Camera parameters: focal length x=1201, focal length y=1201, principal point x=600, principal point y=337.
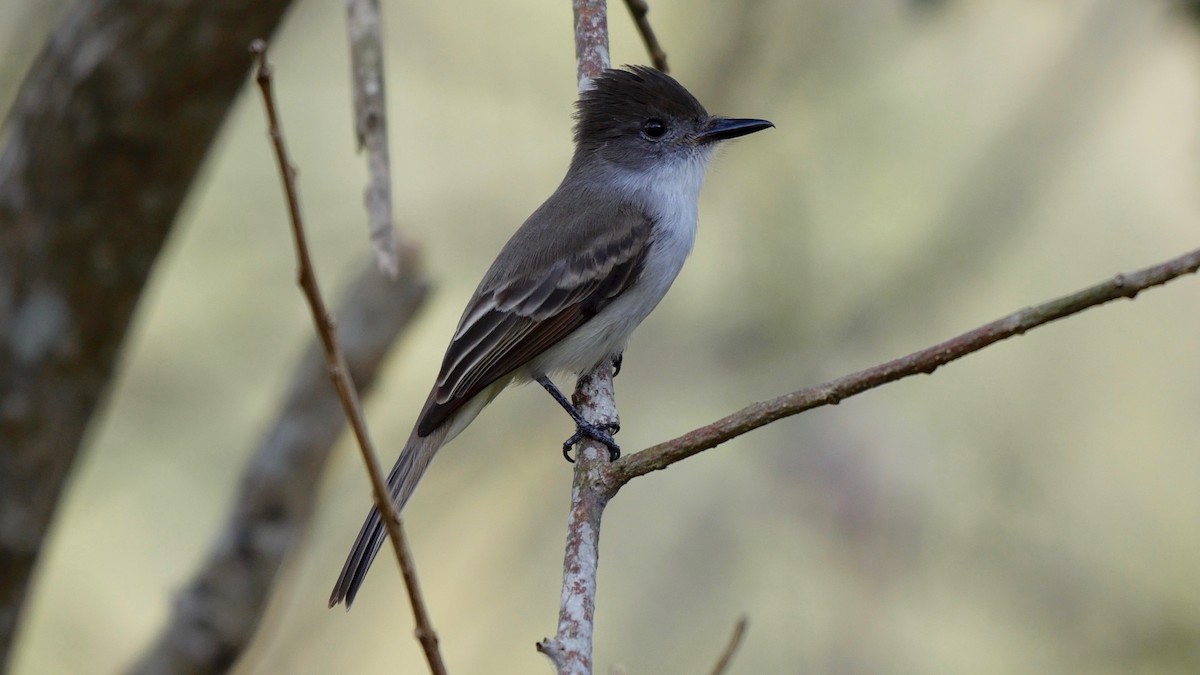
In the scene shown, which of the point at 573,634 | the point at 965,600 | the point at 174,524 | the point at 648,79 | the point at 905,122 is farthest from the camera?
the point at 174,524

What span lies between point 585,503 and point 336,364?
118 cm

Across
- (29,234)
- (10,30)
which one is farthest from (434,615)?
(10,30)

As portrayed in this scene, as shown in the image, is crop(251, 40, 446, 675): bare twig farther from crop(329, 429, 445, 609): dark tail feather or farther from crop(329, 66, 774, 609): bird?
crop(329, 66, 774, 609): bird

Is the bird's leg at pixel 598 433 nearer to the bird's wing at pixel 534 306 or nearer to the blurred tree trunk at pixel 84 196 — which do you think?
the bird's wing at pixel 534 306

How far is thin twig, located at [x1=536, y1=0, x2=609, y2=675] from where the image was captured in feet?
7.07

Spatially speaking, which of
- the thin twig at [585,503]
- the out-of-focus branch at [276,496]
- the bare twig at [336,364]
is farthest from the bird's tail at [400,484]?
the bare twig at [336,364]

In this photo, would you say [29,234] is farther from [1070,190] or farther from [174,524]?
[1070,190]

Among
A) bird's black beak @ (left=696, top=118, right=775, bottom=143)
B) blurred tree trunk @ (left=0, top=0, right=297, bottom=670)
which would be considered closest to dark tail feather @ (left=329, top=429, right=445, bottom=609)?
blurred tree trunk @ (left=0, top=0, right=297, bottom=670)

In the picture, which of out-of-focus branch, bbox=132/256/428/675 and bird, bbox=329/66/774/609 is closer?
bird, bbox=329/66/774/609

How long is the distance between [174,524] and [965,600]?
437 cm

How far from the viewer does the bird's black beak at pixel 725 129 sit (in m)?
4.49

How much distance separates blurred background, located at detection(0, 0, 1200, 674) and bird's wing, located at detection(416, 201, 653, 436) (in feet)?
4.38

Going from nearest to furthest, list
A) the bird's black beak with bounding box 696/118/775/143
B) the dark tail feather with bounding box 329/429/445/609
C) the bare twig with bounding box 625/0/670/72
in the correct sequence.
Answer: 1. the dark tail feather with bounding box 329/429/445/609
2. the bare twig with bounding box 625/0/670/72
3. the bird's black beak with bounding box 696/118/775/143

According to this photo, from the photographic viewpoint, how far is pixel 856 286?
19.9 ft
